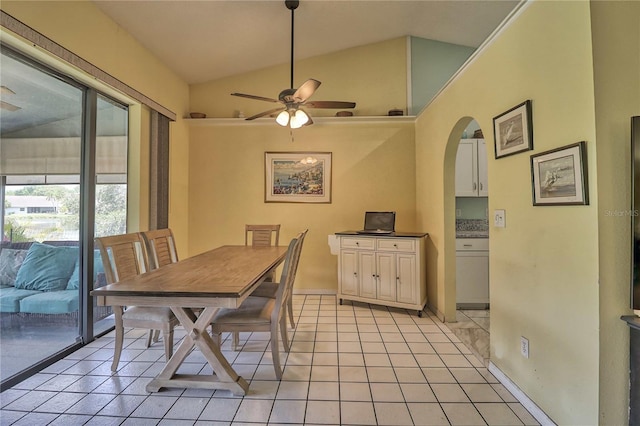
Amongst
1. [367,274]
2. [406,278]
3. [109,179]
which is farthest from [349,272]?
[109,179]

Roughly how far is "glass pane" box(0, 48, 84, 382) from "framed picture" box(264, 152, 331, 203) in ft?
7.01

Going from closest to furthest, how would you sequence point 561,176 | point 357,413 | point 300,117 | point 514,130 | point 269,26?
point 561,176
point 357,413
point 514,130
point 300,117
point 269,26

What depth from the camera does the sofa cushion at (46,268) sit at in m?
2.19

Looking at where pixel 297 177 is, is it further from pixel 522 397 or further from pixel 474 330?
pixel 522 397

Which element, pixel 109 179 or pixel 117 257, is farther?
pixel 109 179

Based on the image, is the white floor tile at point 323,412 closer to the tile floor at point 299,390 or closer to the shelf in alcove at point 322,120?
the tile floor at point 299,390

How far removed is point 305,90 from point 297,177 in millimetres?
1814

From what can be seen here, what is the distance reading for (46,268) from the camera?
236cm

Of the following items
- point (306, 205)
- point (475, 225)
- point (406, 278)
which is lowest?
point (406, 278)

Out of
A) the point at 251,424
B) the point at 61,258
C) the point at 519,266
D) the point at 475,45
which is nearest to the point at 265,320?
the point at 251,424

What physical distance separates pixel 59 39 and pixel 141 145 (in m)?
1.20

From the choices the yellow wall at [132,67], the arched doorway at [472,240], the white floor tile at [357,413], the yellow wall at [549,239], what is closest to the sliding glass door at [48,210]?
the yellow wall at [132,67]

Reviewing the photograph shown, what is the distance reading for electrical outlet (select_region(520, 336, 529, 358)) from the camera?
5.75 ft

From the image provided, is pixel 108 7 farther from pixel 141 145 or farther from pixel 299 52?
pixel 299 52
